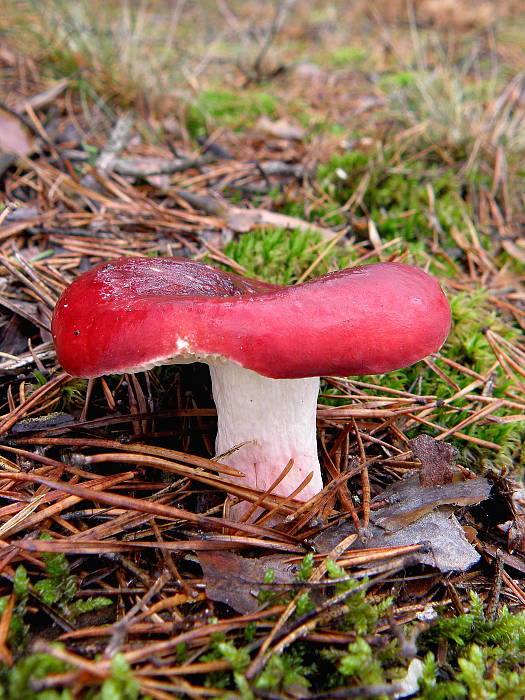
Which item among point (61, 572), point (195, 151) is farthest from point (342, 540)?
point (195, 151)

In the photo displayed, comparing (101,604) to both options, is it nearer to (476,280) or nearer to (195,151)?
(476,280)

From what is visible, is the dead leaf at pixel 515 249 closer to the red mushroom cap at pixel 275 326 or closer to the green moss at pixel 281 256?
the green moss at pixel 281 256

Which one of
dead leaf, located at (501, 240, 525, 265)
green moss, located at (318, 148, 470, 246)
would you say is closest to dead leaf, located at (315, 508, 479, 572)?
green moss, located at (318, 148, 470, 246)

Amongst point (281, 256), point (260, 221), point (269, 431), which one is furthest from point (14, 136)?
point (269, 431)

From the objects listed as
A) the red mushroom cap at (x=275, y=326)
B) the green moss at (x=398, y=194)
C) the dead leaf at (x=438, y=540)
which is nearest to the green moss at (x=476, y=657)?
the dead leaf at (x=438, y=540)

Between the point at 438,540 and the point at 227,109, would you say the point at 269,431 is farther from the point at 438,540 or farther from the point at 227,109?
the point at 227,109

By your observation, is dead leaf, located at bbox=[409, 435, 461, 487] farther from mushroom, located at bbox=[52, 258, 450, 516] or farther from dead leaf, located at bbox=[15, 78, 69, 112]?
dead leaf, located at bbox=[15, 78, 69, 112]

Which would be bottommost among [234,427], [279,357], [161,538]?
[161,538]
